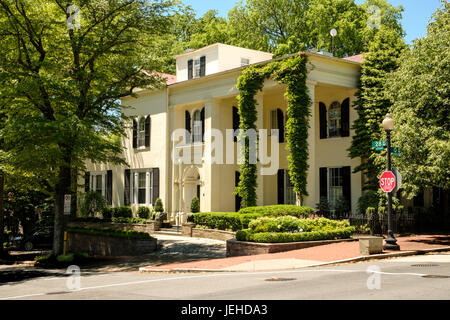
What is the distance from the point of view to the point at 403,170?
19656mm

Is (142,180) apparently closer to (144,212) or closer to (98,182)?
(144,212)

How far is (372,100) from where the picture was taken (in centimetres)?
2681

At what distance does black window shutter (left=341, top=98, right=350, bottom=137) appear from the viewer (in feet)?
93.3

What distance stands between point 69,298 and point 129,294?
4.38ft

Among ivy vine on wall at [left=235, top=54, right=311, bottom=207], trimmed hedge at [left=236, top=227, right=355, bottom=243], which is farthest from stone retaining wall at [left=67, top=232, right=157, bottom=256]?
ivy vine on wall at [left=235, top=54, right=311, bottom=207]

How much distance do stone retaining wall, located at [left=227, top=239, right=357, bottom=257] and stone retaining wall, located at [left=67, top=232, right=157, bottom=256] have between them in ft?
17.2

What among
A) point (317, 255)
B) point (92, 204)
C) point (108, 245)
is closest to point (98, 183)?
point (92, 204)

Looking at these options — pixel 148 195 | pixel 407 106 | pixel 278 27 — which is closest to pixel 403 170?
pixel 407 106

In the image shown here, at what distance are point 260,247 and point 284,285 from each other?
7.49 m

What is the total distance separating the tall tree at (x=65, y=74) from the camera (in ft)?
67.5

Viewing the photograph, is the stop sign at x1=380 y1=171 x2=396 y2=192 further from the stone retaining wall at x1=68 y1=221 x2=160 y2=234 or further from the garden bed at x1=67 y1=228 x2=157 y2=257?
the stone retaining wall at x1=68 y1=221 x2=160 y2=234

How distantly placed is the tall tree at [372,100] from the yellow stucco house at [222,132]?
0.74 m

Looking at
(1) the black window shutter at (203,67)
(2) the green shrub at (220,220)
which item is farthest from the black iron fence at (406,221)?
(1) the black window shutter at (203,67)
